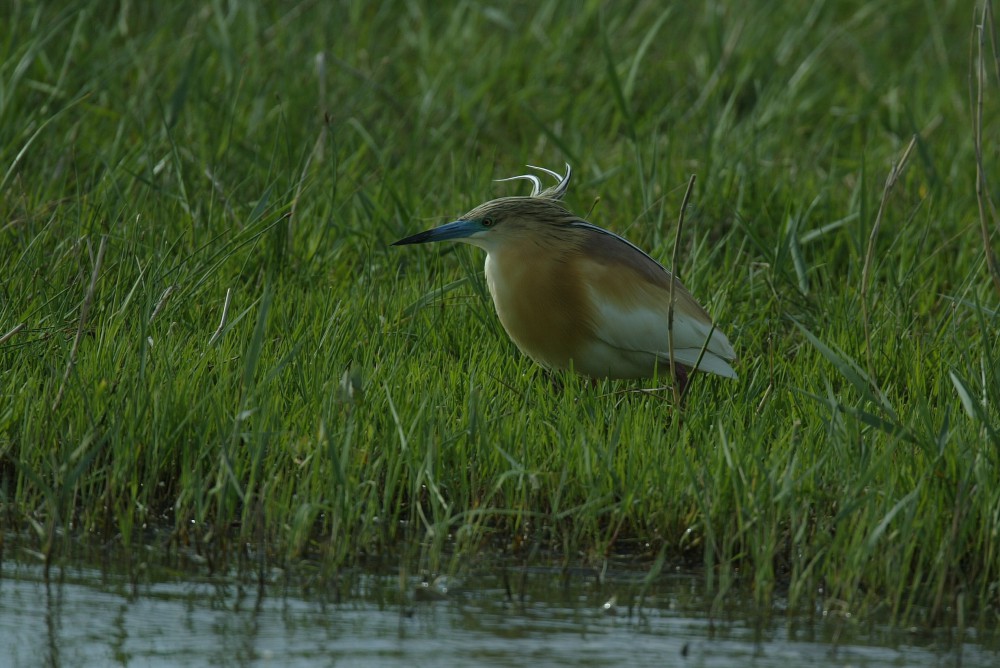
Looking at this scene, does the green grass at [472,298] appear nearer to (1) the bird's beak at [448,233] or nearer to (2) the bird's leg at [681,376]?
(2) the bird's leg at [681,376]

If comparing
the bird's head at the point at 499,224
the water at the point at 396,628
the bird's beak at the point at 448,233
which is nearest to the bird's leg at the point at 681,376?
the bird's head at the point at 499,224

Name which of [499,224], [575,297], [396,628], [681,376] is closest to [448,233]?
[499,224]

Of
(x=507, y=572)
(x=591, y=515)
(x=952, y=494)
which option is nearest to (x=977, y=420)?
(x=952, y=494)

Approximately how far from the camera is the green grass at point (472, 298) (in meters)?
3.46

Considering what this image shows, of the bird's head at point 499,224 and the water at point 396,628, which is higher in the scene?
the bird's head at point 499,224

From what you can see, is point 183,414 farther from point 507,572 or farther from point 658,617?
point 658,617

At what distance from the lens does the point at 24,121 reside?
5793mm

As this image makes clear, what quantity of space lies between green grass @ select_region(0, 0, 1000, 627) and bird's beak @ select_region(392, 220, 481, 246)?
0.99 ft

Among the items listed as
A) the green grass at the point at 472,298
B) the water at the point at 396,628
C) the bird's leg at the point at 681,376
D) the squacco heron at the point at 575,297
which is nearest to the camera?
the water at the point at 396,628

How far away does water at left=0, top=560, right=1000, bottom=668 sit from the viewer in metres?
2.86

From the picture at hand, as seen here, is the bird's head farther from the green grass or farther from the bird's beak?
the green grass

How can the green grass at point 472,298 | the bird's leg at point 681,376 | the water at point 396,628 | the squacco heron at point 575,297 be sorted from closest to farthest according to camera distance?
the water at point 396,628
the green grass at point 472,298
the squacco heron at point 575,297
the bird's leg at point 681,376

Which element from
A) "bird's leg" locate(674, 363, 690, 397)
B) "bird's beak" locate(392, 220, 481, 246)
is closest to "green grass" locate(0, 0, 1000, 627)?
"bird's leg" locate(674, 363, 690, 397)

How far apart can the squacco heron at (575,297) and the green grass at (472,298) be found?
12 cm
